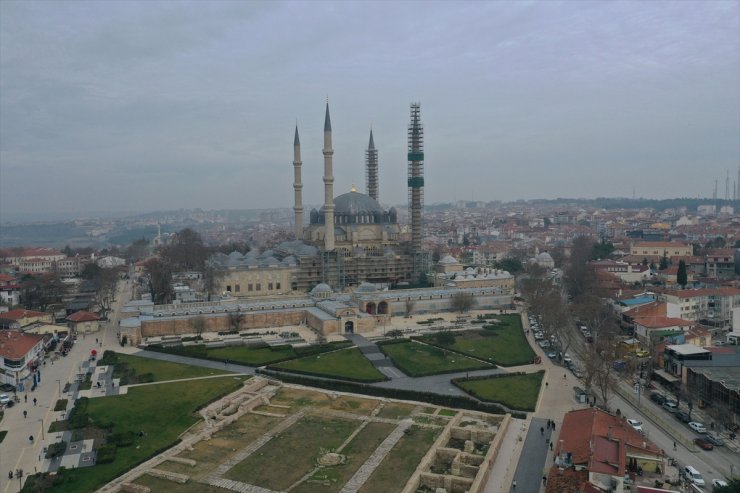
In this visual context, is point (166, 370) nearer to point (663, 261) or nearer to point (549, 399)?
point (549, 399)

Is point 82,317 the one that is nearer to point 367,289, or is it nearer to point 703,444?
point 367,289

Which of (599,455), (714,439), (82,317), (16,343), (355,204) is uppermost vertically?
(355,204)

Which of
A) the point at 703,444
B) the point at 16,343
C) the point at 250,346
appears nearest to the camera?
the point at 703,444

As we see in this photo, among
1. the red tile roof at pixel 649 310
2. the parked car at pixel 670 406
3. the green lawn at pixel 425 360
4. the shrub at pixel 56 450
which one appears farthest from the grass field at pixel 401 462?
the red tile roof at pixel 649 310

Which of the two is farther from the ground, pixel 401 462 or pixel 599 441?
pixel 599 441

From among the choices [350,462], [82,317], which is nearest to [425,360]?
[350,462]

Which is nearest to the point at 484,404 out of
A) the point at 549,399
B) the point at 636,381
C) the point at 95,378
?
the point at 549,399

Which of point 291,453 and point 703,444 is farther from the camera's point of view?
point 703,444

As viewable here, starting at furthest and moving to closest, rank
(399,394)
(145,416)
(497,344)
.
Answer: (497,344), (399,394), (145,416)

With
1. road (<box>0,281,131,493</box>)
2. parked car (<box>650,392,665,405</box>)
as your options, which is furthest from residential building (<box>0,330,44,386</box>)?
→ parked car (<box>650,392,665,405</box>)

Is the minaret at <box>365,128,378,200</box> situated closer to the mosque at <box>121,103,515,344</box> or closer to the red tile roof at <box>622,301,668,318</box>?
the mosque at <box>121,103,515,344</box>
